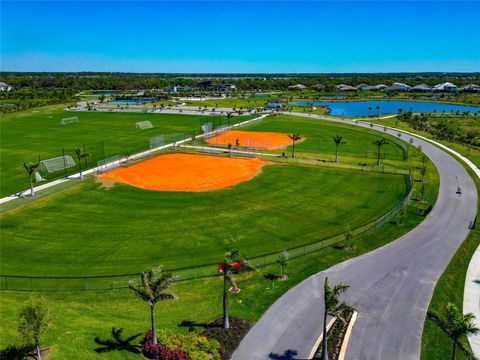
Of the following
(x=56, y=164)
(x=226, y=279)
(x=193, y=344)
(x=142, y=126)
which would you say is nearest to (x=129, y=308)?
(x=193, y=344)

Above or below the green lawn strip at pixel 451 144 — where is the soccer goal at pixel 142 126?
above

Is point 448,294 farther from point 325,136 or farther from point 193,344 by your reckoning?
point 325,136

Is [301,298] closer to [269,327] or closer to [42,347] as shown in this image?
[269,327]

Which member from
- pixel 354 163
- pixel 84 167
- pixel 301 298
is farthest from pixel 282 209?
pixel 84 167

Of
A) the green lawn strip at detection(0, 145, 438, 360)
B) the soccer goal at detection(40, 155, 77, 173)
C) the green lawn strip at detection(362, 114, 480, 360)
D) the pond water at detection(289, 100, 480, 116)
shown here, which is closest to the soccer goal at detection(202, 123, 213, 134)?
the soccer goal at detection(40, 155, 77, 173)

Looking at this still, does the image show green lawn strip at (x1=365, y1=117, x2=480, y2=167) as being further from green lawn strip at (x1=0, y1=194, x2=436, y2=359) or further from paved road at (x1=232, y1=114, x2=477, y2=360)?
green lawn strip at (x1=0, y1=194, x2=436, y2=359)

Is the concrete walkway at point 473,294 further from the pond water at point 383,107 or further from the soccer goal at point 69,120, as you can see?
the pond water at point 383,107

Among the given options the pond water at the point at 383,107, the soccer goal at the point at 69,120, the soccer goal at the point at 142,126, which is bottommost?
the soccer goal at the point at 142,126

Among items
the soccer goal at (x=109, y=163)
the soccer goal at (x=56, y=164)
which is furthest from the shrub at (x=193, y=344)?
the soccer goal at (x=56, y=164)
